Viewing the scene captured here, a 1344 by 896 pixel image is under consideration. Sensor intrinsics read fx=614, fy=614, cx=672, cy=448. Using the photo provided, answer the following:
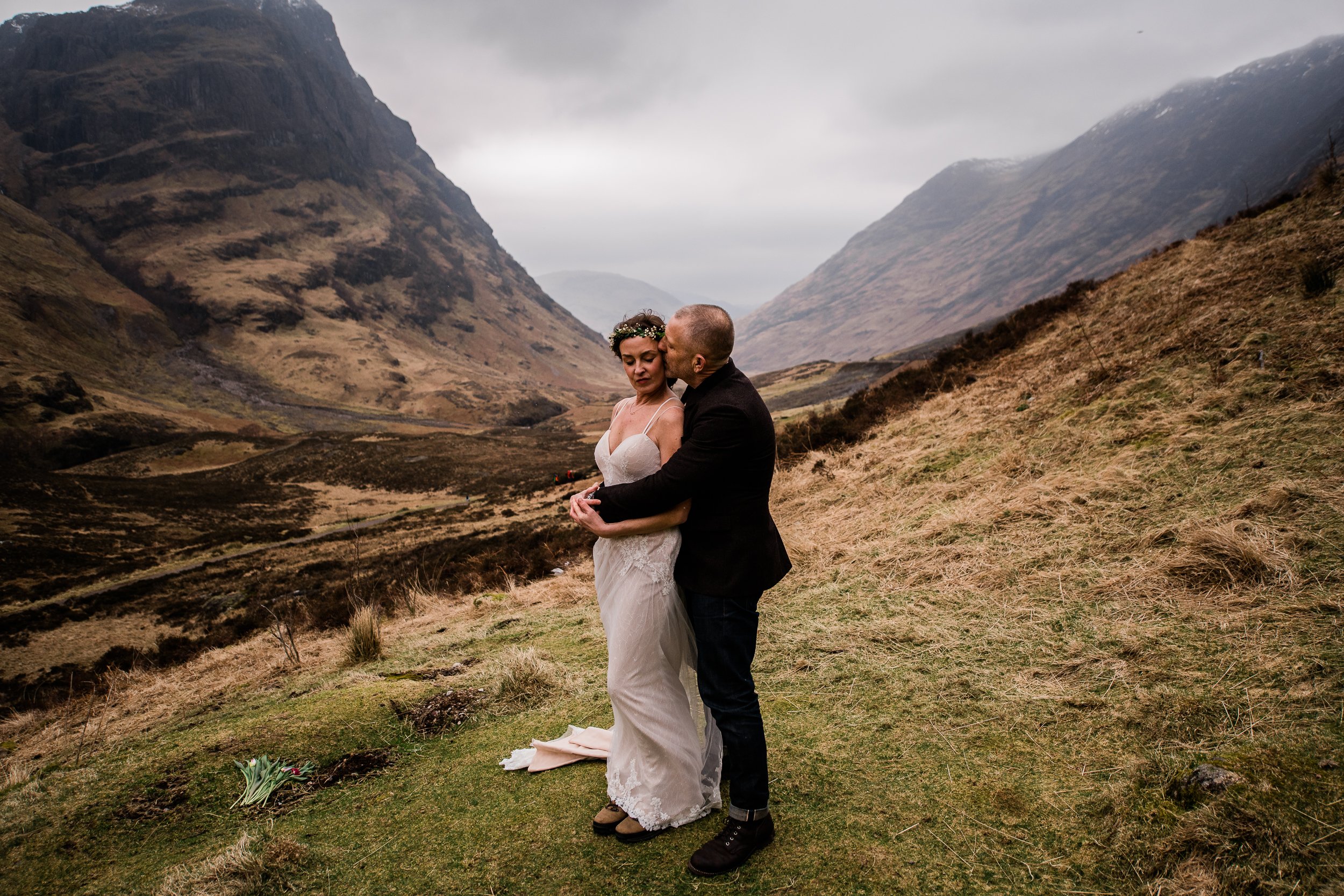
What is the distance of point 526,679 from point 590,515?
101 inches

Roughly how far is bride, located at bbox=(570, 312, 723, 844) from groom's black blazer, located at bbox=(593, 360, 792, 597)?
0.11m

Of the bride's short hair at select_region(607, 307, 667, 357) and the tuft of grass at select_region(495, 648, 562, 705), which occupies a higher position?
the bride's short hair at select_region(607, 307, 667, 357)

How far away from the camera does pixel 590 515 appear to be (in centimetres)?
284

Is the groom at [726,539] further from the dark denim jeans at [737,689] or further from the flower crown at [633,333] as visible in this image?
the flower crown at [633,333]

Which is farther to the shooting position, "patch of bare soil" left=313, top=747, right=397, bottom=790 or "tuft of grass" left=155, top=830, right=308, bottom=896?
"patch of bare soil" left=313, top=747, right=397, bottom=790

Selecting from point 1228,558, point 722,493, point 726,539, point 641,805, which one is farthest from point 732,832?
point 1228,558

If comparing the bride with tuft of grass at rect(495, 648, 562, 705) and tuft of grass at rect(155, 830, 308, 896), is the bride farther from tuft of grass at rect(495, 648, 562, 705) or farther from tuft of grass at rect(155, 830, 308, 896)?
tuft of grass at rect(495, 648, 562, 705)

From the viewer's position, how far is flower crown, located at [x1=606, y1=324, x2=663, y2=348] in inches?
117

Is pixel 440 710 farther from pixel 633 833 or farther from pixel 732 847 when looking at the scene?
pixel 732 847

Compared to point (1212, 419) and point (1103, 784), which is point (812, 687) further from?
point (1212, 419)

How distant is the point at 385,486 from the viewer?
132 feet

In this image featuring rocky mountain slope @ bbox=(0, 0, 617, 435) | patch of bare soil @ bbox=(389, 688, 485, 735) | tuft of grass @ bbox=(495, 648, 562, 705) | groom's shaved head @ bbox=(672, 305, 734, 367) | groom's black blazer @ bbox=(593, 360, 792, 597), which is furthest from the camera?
rocky mountain slope @ bbox=(0, 0, 617, 435)

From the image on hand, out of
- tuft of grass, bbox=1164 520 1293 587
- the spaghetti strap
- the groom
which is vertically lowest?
tuft of grass, bbox=1164 520 1293 587

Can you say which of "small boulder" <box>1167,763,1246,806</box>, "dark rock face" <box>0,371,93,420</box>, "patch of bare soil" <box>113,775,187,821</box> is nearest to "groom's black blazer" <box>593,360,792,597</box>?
"small boulder" <box>1167,763,1246,806</box>
